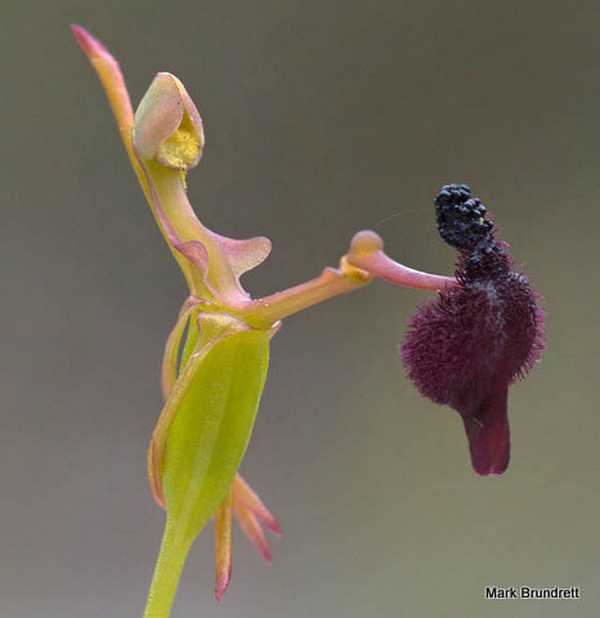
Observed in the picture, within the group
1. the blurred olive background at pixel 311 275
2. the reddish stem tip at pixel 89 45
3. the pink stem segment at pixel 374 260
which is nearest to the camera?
the pink stem segment at pixel 374 260

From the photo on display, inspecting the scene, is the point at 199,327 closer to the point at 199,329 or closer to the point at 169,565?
the point at 199,329

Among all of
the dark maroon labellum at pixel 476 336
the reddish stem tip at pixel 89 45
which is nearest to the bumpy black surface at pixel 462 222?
the dark maroon labellum at pixel 476 336

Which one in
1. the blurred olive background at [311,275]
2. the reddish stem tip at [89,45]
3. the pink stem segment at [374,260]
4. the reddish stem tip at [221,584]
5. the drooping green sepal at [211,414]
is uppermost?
the blurred olive background at [311,275]

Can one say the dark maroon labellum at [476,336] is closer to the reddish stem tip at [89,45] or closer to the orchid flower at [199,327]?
the orchid flower at [199,327]

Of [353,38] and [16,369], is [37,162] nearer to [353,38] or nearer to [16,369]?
[16,369]

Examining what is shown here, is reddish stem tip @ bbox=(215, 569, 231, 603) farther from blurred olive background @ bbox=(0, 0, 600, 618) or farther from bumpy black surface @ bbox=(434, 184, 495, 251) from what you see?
blurred olive background @ bbox=(0, 0, 600, 618)

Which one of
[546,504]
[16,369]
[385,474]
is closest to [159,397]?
[16,369]

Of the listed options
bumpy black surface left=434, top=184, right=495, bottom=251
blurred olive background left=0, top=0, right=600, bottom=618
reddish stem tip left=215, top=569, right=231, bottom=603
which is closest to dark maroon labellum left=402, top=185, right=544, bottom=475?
bumpy black surface left=434, top=184, right=495, bottom=251
